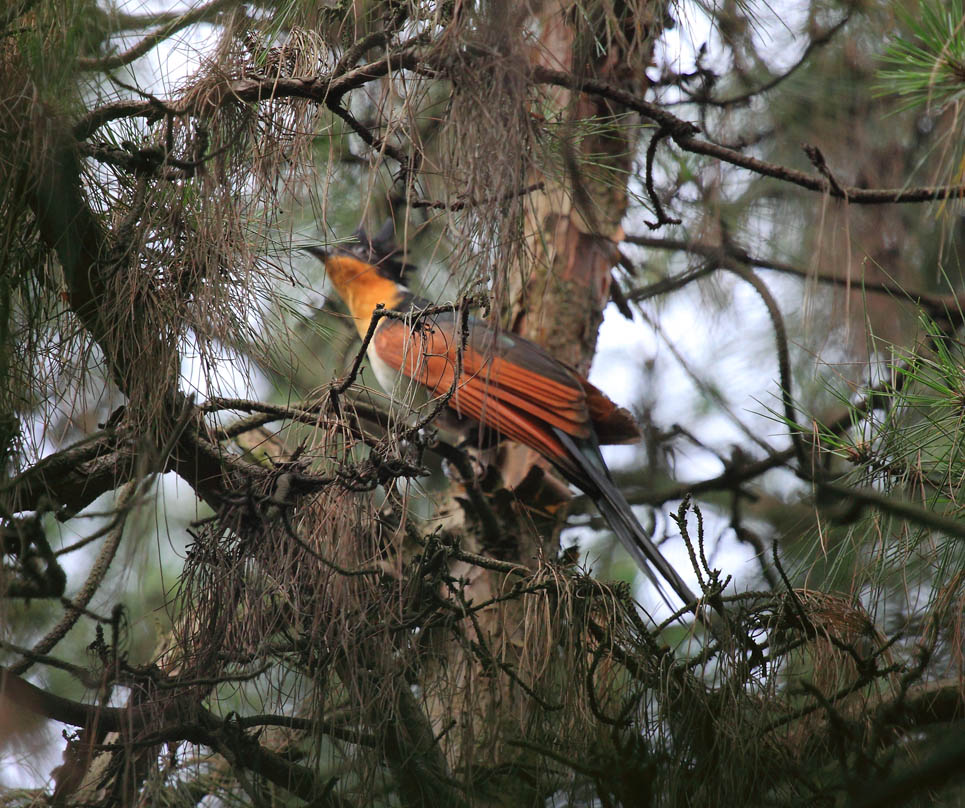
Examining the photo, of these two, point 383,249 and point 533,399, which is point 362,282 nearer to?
point 383,249

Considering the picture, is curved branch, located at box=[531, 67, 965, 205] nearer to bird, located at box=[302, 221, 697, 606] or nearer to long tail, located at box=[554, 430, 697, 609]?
bird, located at box=[302, 221, 697, 606]

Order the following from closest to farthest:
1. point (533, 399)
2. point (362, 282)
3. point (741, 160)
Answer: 1. point (741, 160)
2. point (533, 399)
3. point (362, 282)

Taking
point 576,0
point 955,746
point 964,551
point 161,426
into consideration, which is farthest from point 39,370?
point 964,551

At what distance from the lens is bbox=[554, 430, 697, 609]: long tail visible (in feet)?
8.29

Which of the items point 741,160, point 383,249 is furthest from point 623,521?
point 383,249

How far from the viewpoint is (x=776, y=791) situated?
5.69 feet

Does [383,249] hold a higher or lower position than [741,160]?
higher

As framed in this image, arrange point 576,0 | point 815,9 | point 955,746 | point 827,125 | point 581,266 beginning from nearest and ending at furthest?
1. point 955,746
2. point 576,0
3. point 581,266
4. point 815,9
5. point 827,125

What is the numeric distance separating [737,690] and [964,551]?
1.74 feet

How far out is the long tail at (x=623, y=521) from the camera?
2527 millimetres

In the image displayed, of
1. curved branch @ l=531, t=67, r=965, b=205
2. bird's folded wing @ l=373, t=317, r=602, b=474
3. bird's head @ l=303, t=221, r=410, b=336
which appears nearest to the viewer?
curved branch @ l=531, t=67, r=965, b=205

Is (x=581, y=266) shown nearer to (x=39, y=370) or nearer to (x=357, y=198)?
(x=357, y=198)

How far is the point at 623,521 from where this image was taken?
9.34 feet

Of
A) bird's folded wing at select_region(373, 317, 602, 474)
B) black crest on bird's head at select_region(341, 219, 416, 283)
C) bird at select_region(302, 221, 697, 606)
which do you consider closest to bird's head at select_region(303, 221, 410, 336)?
black crest on bird's head at select_region(341, 219, 416, 283)
